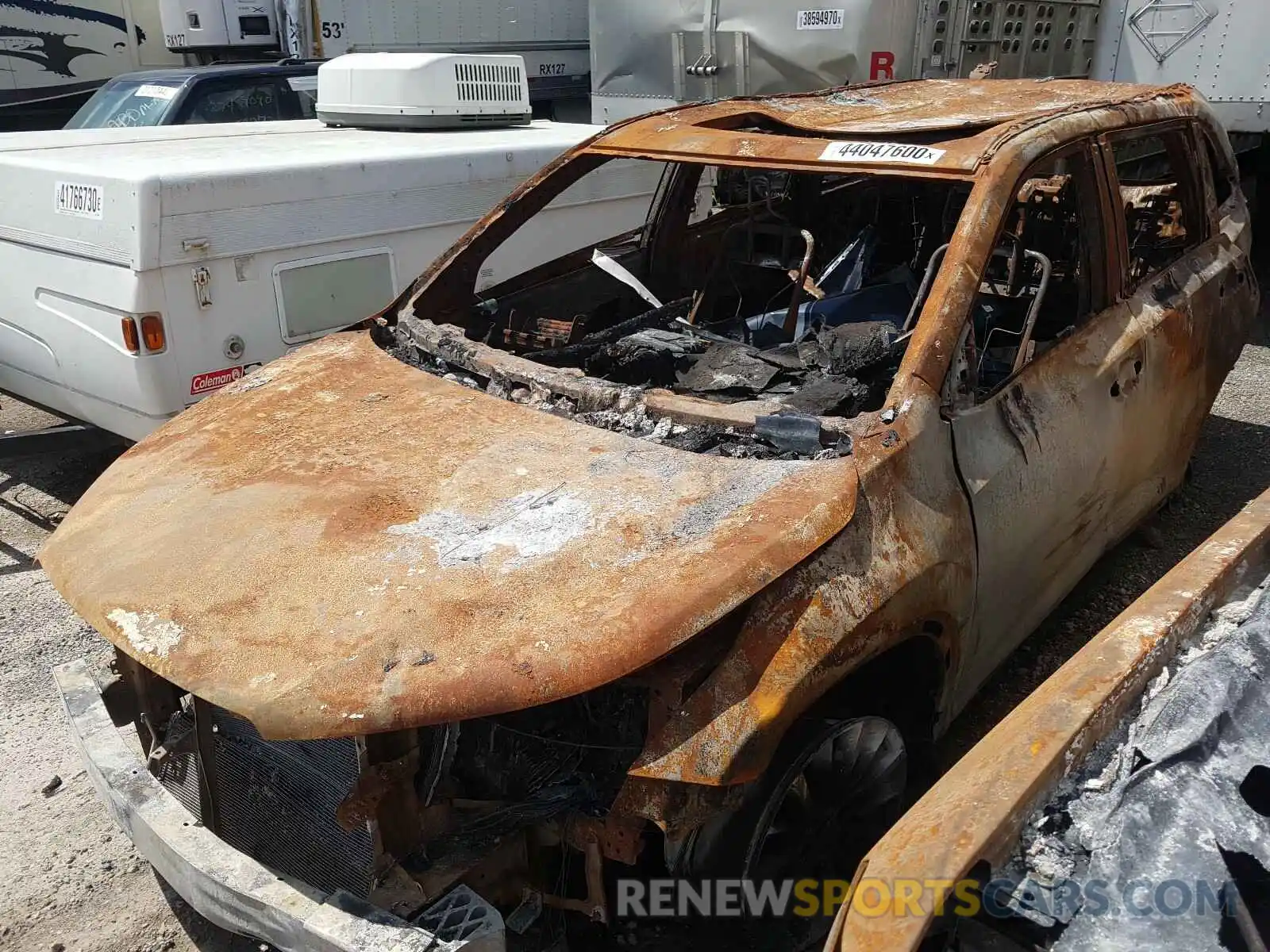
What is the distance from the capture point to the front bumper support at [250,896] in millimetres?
1842

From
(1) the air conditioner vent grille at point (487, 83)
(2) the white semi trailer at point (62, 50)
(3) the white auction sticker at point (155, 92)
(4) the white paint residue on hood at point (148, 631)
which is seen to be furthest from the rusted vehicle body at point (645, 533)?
(2) the white semi trailer at point (62, 50)

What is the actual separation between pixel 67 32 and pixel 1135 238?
12334mm

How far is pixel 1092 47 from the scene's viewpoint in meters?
7.80

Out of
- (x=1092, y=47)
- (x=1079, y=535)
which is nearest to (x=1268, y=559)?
(x=1079, y=535)

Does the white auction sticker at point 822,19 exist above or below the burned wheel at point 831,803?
above

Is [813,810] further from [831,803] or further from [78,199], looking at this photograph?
[78,199]

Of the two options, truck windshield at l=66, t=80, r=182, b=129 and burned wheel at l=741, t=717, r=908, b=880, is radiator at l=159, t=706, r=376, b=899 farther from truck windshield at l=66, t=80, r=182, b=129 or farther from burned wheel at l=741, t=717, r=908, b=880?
truck windshield at l=66, t=80, r=182, b=129

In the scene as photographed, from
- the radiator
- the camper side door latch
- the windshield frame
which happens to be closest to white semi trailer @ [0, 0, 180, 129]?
the windshield frame

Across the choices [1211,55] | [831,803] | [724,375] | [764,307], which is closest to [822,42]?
[1211,55]

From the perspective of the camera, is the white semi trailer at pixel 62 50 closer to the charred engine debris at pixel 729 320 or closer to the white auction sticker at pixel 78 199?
the white auction sticker at pixel 78 199

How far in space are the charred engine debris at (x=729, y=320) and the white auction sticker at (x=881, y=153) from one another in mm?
376

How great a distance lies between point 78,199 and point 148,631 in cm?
281

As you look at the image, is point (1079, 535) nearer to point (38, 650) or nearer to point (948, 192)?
point (948, 192)

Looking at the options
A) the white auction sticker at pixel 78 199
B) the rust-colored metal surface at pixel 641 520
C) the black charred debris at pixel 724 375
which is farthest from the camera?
the white auction sticker at pixel 78 199
